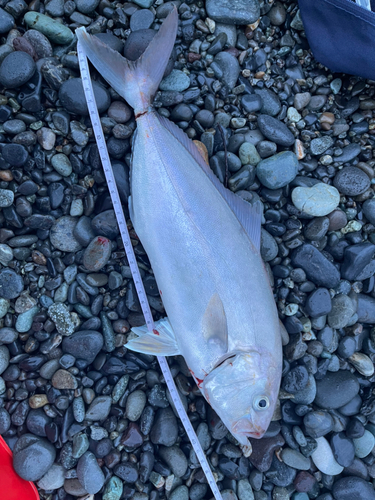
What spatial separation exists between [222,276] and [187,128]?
123 cm

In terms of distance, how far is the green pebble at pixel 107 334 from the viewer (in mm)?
2502

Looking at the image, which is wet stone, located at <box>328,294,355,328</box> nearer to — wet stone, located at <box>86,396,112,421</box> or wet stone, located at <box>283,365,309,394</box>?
wet stone, located at <box>283,365,309,394</box>

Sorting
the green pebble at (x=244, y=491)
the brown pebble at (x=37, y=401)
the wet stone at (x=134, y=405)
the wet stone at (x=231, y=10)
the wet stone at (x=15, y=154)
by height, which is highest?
the wet stone at (x=231, y=10)

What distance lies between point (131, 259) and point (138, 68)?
51.8 inches

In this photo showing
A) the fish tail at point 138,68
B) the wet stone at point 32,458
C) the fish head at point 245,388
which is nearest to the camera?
the fish head at point 245,388

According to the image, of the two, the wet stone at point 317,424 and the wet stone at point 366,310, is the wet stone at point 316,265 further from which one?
the wet stone at point 317,424

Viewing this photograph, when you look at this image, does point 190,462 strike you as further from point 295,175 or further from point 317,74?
point 317,74

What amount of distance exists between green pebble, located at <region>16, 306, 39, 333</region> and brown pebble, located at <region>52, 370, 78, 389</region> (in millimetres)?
406

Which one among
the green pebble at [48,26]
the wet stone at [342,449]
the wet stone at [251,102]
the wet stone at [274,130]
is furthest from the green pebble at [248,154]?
the wet stone at [342,449]

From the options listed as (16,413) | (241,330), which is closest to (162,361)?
(241,330)

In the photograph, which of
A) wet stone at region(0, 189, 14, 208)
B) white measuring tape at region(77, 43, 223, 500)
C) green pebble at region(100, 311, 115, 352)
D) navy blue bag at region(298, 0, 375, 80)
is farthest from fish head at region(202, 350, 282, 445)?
navy blue bag at region(298, 0, 375, 80)

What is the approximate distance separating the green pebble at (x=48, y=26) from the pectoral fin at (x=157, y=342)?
225 cm

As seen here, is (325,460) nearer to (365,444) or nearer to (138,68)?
(365,444)

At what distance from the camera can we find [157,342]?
227cm
